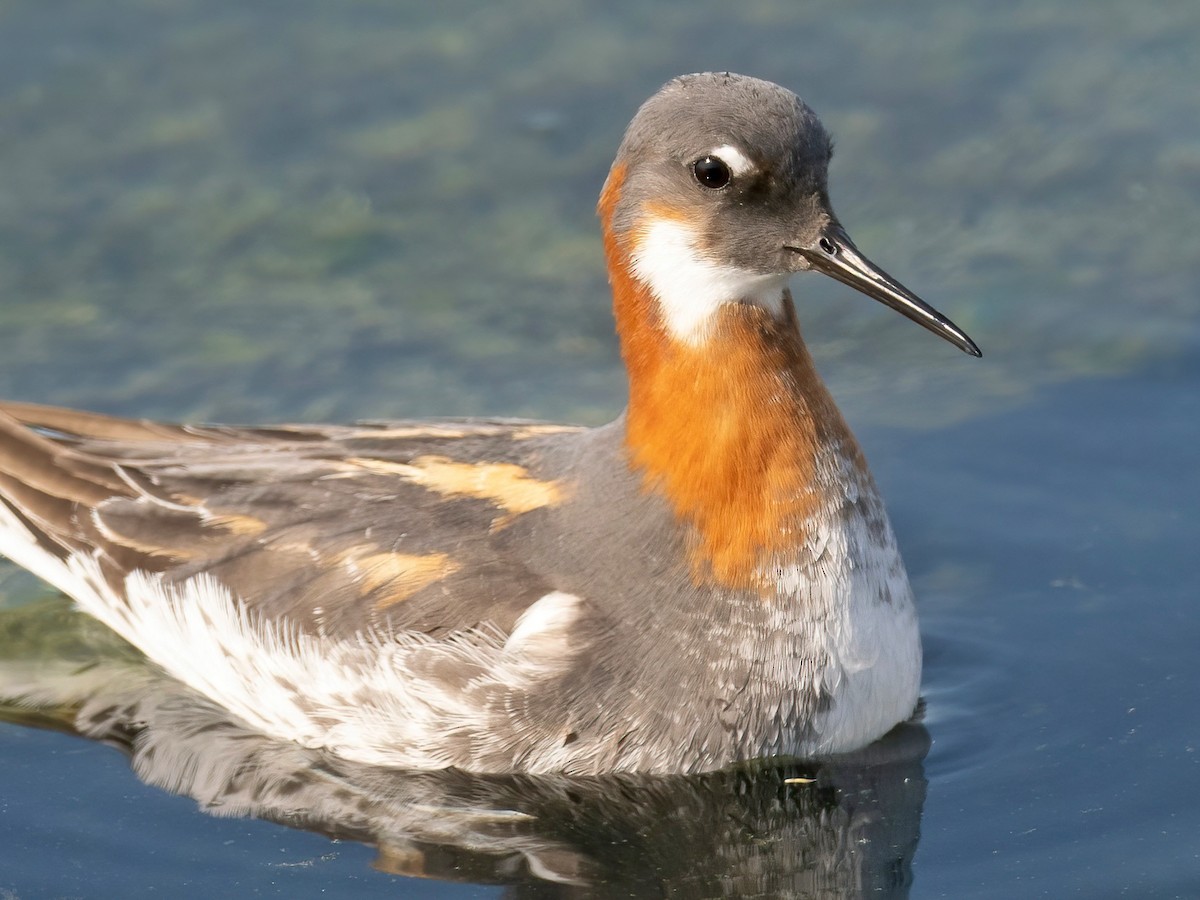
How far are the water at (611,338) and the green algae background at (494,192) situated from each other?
0.02 m

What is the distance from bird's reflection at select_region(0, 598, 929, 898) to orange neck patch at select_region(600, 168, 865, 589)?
74cm

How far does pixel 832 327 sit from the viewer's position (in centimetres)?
888

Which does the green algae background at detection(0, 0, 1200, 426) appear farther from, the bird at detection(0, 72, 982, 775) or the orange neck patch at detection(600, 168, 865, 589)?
the orange neck patch at detection(600, 168, 865, 589)

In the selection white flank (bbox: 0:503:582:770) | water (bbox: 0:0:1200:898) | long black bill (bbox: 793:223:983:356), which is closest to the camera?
long black bill (bbox: 793:223:983:356)

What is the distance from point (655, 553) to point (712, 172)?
1235 mm

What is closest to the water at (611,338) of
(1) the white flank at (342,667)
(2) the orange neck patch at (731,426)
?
(1) the white flank at (342,667)

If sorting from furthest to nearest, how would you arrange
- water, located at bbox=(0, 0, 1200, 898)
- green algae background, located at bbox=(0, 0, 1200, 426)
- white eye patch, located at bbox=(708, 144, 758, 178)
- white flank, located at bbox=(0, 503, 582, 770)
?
green algae background, located at bbox=(0, 0, 1200, 426)
white flank, located at bbox=(0, 503, 582, 770)
water, located at bbox=(0, 0, 1200, 898)
white eye patch, located at bbox=(708, 144, 758, 178)

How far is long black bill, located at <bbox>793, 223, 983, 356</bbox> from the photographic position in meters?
5.99

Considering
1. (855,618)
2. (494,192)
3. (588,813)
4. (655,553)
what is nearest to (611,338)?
(494,192)

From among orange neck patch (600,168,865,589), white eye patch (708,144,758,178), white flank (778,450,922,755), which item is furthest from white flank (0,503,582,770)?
white eye patch (708,144,758,178)

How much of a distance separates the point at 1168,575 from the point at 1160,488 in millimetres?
533

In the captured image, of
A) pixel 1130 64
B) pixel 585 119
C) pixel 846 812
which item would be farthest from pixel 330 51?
pixel 846 812

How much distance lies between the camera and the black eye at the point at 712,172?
19.4 feet

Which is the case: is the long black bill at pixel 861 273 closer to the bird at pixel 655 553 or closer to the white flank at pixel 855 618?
the bird at pixel 655 553
